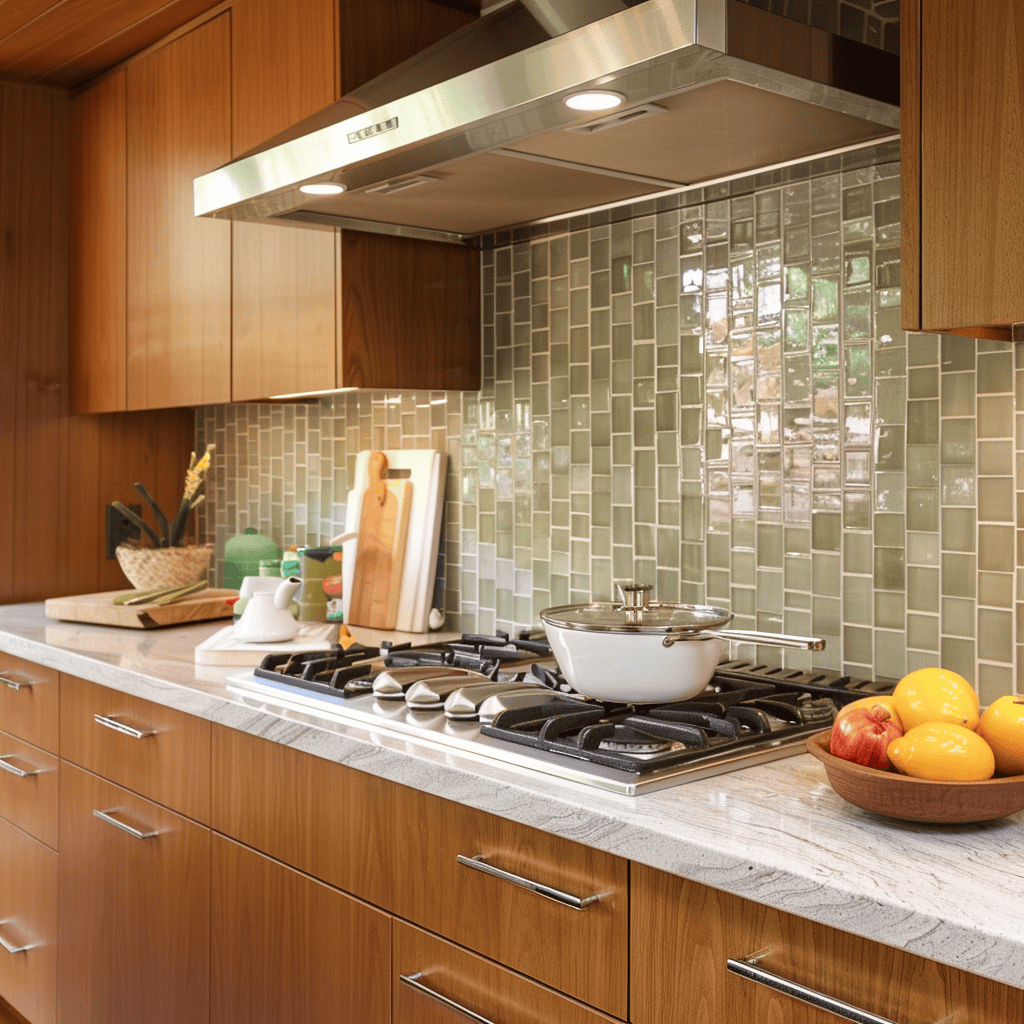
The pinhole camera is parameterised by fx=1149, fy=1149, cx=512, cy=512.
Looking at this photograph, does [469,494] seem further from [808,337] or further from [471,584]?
[808,337]

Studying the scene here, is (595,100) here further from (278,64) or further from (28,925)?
(28,925)

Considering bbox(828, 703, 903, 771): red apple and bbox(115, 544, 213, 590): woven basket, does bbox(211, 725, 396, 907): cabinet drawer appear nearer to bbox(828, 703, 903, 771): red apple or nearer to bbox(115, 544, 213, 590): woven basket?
bbox(828, 703, 903, 771): red apple

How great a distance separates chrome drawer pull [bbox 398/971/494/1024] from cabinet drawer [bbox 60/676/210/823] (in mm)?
573

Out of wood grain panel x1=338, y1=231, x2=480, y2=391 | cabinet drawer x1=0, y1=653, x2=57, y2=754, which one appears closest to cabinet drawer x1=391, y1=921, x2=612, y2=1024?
wood grain panel x1=338, y1=231, x2=480, y2=391

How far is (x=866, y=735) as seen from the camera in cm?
115

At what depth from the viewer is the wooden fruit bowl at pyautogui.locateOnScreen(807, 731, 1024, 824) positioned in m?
1.08

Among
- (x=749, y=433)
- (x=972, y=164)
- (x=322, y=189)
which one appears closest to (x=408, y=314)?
(x=322, y=189)

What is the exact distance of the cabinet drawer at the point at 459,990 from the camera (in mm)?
1302

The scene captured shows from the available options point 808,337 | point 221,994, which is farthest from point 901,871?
point 221,994

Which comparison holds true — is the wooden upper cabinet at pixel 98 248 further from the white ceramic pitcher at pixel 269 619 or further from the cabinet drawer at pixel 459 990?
the cabinet drawer at pixel 459 990

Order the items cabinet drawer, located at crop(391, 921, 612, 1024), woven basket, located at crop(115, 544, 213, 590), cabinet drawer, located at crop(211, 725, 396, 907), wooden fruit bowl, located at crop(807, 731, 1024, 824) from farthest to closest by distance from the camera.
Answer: woven basket, located at crop(115, 544, 213, 590), cabinet drawer, located at crop(211, 725, 396, 907), cabinet drawer, located at crop(391, 921, 612, 1024), wooden fruit bowl, located at crop(807, 731, 1024, 824)

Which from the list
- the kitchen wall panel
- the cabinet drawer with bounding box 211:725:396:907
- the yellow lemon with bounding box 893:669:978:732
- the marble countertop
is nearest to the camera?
the marble countertop

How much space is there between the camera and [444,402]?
8.44 ft

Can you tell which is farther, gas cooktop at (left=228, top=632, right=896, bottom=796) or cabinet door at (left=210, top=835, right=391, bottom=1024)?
cabinet door at (left=210, top=835, right=391, bottom=1024)
